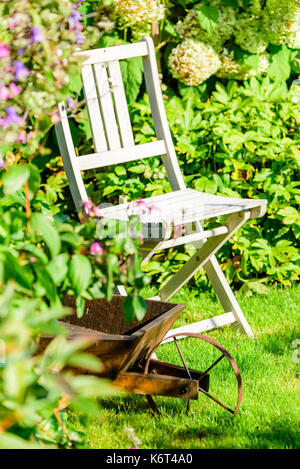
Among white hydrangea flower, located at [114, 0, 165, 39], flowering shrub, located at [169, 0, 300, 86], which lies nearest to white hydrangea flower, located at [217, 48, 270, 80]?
flowering shrub, located at [169, 0, 300, 86]

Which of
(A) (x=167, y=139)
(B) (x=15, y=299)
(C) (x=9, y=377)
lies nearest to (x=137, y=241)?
(B) (x=15, y=299)

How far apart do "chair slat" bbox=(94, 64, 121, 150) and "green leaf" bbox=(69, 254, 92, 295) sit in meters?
1.74

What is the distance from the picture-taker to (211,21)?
12.4 feet

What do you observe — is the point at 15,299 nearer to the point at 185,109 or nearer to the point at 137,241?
the point at 137,241

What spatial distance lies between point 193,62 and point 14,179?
2.62 m

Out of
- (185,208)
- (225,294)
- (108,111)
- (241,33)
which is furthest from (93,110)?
(241,33)

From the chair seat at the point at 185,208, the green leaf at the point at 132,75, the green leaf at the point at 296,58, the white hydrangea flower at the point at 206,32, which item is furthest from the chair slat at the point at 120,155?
the green leaf at the point at 296,58

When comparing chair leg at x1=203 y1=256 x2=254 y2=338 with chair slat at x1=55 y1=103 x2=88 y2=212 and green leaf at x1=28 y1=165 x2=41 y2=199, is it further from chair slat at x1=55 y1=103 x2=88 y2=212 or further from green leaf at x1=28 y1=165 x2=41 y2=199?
green leaf at x1=28 y1=165 x2=41 y2=199

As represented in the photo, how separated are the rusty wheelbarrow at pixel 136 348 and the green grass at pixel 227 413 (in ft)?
0.18

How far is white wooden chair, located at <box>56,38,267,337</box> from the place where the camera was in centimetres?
277

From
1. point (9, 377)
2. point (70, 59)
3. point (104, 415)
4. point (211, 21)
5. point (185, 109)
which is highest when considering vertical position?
point (70, 59)

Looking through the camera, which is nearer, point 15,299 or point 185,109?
point 15,299

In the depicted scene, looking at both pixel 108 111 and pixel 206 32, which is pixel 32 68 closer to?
pixel 108 111
